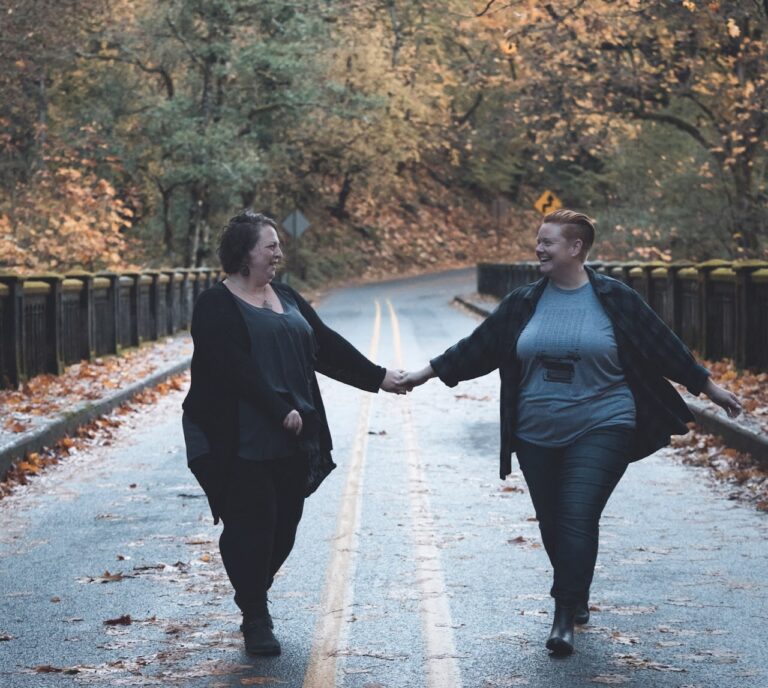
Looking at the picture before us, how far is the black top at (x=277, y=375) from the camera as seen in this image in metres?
5.73

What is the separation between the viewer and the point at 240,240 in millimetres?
5824

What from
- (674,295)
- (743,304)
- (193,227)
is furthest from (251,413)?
(193,227)

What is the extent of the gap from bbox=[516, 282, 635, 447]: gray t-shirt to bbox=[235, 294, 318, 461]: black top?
0.91 meters

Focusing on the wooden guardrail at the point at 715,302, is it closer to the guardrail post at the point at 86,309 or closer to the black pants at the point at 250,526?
the guardrail post at the point at 86,309

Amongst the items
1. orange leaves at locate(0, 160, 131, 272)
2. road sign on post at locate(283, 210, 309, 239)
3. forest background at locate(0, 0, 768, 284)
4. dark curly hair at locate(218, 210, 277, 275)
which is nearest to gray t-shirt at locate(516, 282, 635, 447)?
dark curly hair at locate(218, 210, 277, 275)

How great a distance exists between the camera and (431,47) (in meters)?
63.3

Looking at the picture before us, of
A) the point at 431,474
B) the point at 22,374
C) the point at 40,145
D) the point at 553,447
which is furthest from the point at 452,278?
the point at 553,447

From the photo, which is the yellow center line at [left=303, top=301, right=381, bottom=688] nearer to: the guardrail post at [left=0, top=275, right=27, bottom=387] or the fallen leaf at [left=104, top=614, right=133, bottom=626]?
the fallen leaf at [left=104, top=614, right=133, bottom=626]

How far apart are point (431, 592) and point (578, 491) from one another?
1418mm

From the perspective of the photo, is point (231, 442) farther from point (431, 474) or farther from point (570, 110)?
point (570, 110)

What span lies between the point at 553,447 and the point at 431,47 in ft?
194

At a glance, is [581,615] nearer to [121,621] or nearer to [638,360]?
[638,360]

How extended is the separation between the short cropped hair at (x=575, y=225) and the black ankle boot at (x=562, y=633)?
1469mm

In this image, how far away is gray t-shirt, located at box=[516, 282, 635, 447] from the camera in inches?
228
